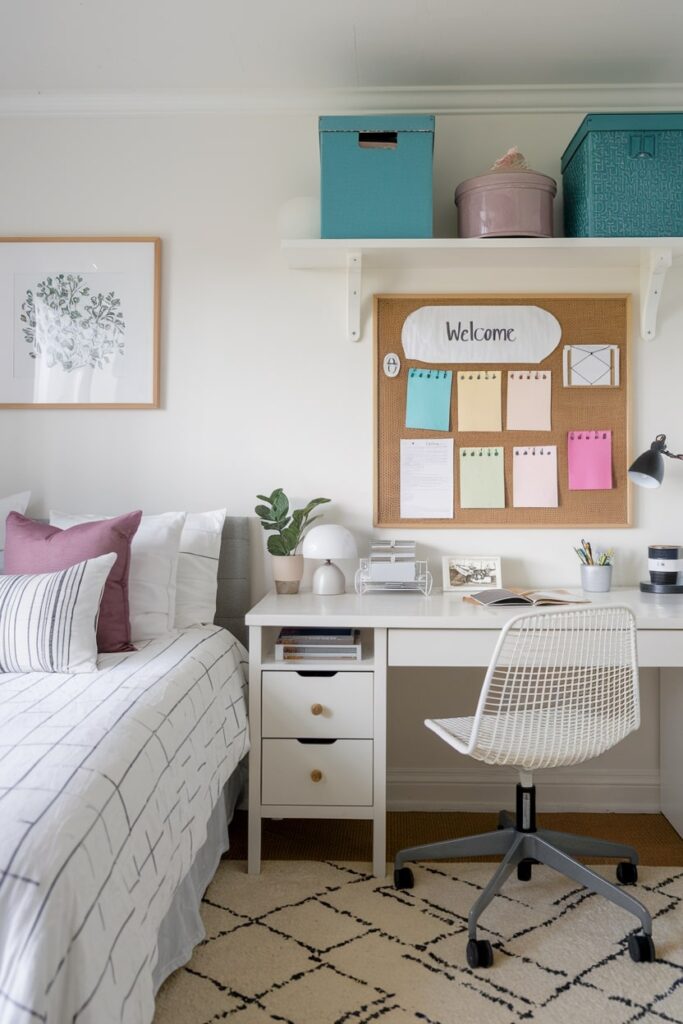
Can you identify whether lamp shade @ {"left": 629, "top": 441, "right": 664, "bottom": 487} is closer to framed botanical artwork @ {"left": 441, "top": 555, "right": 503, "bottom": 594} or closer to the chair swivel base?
framed botanical artwork @ {"left": 441, "top": 555, "right": 503, "bottom": 594}

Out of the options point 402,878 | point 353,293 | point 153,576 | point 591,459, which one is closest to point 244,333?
point 353,293

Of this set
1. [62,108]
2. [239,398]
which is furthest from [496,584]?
[62,108]

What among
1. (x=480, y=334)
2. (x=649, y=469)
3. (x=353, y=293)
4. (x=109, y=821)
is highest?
(x=353, y=293)

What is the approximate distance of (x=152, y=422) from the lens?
2.82m

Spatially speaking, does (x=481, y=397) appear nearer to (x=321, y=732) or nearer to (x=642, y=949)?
(x=321, y=732)

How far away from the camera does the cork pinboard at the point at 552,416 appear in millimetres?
2752

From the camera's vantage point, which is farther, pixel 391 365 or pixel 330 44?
pixel 391 365

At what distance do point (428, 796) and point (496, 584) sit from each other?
2.54 ft

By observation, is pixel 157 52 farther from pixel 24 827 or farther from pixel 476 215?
pixel 24 827

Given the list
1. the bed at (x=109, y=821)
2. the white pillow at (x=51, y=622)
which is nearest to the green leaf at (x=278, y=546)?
the bed at (x=109, y=821)

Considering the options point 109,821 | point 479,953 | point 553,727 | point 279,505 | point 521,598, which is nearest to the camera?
point 109,821

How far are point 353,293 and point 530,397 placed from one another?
691mm

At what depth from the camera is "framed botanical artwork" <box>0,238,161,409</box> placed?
2791mm

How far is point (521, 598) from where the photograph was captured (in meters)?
2.40
